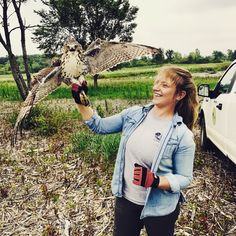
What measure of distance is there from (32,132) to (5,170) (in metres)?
2.33

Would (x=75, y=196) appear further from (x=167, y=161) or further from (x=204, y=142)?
(x=204, y=142)

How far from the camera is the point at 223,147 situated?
5.25 meters

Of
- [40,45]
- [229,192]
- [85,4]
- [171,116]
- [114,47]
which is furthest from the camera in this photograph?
[85,4]

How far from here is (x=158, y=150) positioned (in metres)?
2.40

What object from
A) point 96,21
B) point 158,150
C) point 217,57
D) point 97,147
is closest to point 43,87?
point 158,150

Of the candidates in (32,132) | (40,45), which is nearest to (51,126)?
(32,132)

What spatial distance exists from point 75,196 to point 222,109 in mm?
2109

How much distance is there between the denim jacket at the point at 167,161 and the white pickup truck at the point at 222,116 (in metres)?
2.28

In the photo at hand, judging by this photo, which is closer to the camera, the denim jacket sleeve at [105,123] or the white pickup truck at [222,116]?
the denim jacket sleeve at [105,123]

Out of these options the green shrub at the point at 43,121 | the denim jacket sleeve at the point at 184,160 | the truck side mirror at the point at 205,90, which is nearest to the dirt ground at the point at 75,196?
the truck side mirror at the point at 205,90

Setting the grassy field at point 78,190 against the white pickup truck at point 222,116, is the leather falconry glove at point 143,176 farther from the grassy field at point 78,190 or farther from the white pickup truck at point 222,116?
the white pickup truck at point 222,116

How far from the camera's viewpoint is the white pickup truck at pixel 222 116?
4.76 m

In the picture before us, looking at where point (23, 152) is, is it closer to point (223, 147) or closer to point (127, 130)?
point (223, 147)

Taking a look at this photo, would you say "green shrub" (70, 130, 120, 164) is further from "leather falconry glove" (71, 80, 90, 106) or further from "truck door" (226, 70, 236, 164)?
"leather falconry glove" (71, 80, 90, 106)
